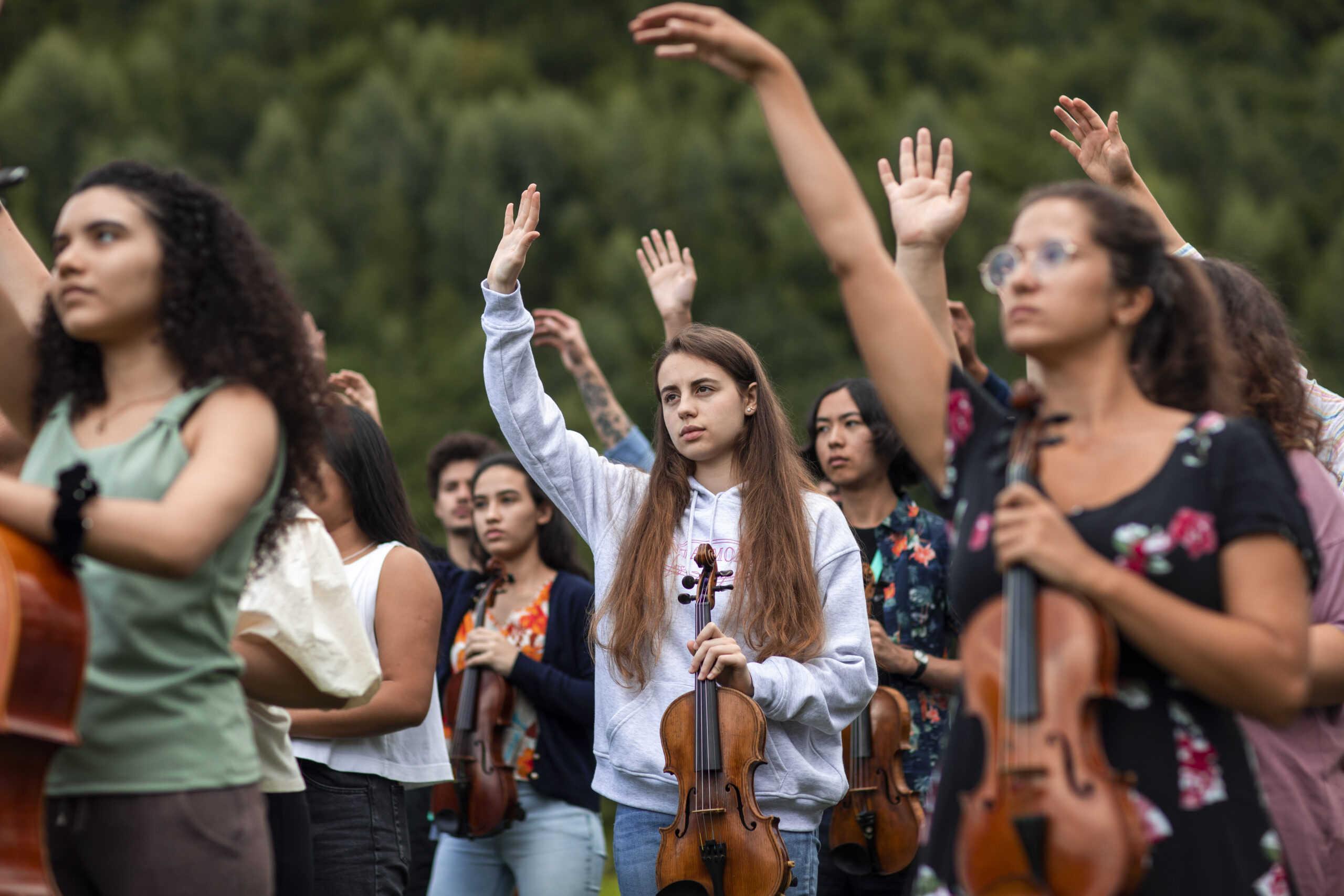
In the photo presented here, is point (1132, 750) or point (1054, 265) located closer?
point (1132, 750)

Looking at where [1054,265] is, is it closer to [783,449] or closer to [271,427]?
[271,427]

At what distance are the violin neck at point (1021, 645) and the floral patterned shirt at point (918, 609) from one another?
2739mm

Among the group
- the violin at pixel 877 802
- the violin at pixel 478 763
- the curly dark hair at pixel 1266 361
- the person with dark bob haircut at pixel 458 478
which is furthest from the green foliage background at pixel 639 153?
the curly dark hair at pixel 1266 361

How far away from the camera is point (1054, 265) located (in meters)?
2.58

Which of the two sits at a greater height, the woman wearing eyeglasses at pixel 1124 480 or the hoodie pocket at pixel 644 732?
the woman wearing eyeglasses at pixel 1124 480

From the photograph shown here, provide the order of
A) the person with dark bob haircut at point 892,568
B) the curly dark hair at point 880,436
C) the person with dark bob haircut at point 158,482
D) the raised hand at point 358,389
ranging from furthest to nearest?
the raised hand at point 358,389, the curly dark hair at point 880,436, the person with dark bob haircut at point 892,568, the person with dark bob haircut at point 158,482

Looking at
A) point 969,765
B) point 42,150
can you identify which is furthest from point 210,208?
point 42,150

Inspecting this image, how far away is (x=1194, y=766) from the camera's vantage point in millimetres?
2375

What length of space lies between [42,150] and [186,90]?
24.6 feet

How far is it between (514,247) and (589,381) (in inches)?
72.9

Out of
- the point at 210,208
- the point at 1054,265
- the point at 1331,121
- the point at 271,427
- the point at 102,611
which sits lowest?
the point at 102,611

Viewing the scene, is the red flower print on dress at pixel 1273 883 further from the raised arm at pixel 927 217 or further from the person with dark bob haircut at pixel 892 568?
the person with dark bob haircut at pixel 892 568

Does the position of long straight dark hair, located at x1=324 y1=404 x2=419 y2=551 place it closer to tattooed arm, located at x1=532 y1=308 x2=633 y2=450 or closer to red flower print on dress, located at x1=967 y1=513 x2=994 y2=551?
tattooed arm, located at x1=532 y1=308 x2=633 y2=450

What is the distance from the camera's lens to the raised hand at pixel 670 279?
541 centimetres
